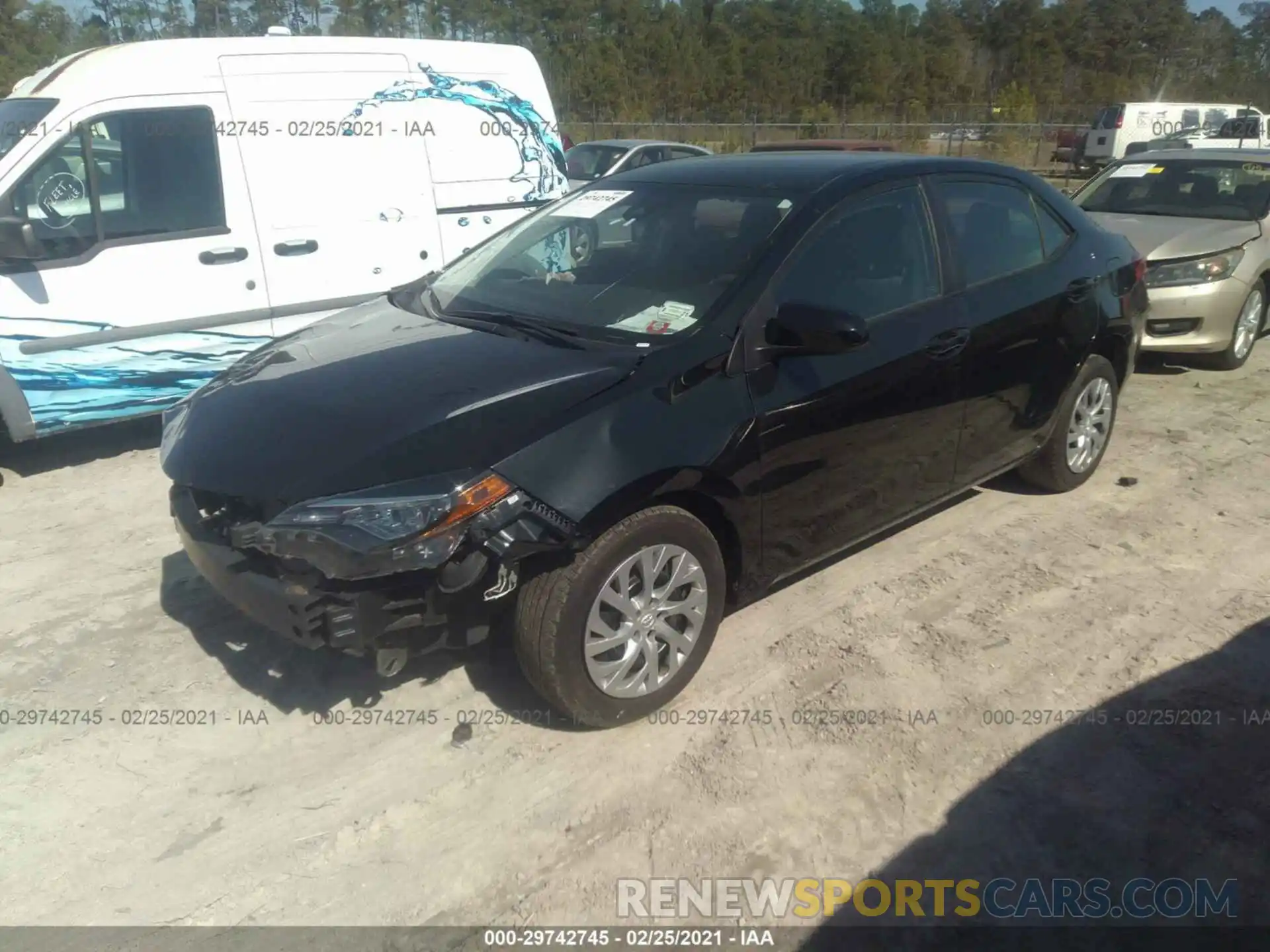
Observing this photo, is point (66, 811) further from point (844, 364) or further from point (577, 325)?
point (844, 364)

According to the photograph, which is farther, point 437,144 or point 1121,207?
point 1121,207

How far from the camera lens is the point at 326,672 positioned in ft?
11.6

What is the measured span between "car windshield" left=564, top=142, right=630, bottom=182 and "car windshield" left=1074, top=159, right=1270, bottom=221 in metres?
8.11

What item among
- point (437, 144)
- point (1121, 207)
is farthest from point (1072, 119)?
point (437, 144)

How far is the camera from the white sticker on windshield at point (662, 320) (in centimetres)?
333

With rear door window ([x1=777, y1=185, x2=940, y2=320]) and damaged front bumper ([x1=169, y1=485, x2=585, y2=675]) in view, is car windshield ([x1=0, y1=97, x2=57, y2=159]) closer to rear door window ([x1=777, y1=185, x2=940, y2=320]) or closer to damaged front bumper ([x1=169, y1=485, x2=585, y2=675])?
damaged front bumper ([x1=169, y1=485, x2=585, y2=675])

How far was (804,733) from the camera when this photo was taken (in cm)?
326

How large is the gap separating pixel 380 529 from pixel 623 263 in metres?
1.56

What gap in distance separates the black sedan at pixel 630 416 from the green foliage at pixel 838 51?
3272cm

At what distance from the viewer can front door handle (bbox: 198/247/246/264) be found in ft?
18.4

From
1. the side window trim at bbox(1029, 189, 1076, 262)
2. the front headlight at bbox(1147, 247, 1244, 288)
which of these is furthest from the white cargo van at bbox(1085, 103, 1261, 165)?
the side window trim at bbox(1029, 189, 1076, 262)

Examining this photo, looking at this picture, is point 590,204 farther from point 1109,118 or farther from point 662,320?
point 1109,118

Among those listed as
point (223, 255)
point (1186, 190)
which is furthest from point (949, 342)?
point (1186, 190)

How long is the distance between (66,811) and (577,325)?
2.21m
